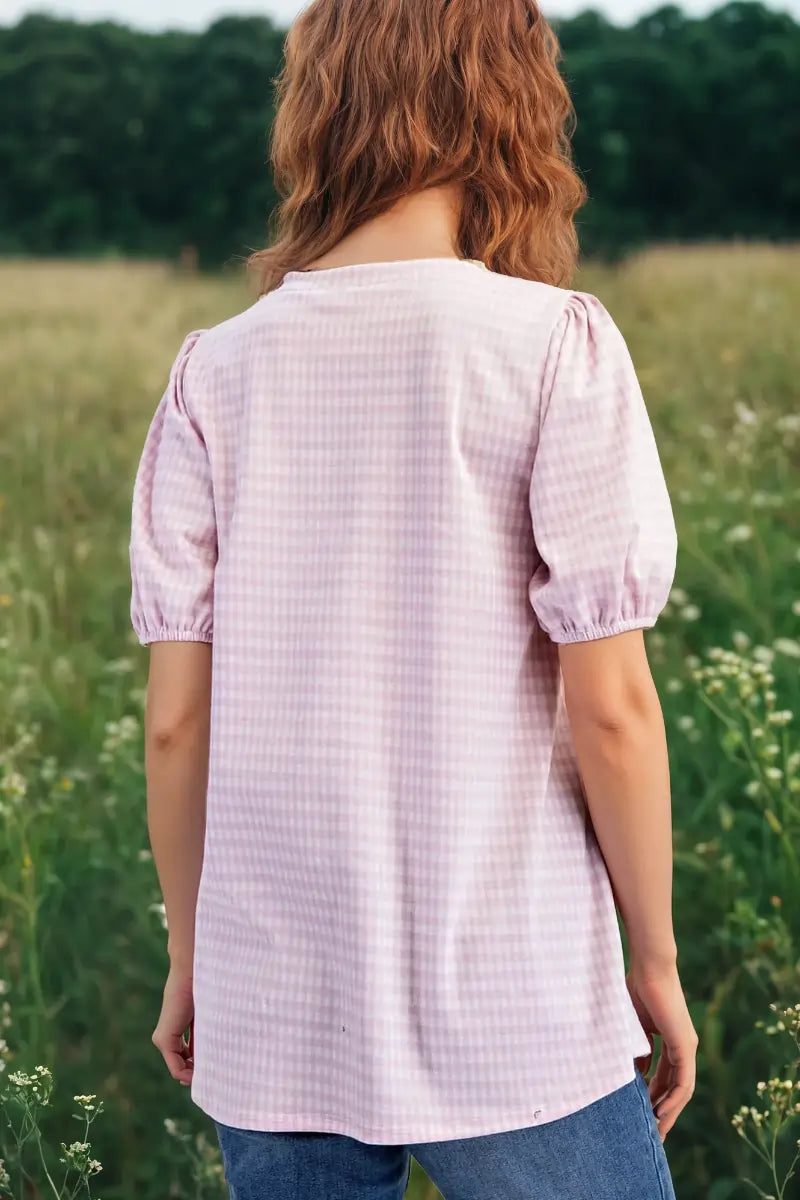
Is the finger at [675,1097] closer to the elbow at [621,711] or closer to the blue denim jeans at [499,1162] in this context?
the blue denim jeans at [499,1162]

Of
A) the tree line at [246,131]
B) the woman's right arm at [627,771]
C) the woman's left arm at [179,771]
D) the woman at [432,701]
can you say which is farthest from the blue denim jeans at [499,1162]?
the tree line at [246,131]

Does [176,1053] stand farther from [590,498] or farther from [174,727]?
[590,498]

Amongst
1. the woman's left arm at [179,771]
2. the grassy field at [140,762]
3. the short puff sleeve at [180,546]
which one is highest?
the short puff sleeve at [180,546]

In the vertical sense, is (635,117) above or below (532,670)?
below

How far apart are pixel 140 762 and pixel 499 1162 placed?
6.31 feet

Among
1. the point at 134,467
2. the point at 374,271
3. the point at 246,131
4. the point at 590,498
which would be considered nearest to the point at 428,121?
the point at 374,271

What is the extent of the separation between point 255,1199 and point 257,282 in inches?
35.1

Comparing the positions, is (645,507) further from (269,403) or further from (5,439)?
(5,439)

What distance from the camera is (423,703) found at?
3.35 ft

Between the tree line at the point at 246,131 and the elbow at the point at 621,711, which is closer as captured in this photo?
the elbow at the point at 621,711

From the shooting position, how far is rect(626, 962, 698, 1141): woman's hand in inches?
43.0

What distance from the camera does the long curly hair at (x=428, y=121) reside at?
3.63 ft

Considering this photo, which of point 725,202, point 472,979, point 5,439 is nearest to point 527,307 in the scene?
point 472,979

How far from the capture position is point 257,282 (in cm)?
133
